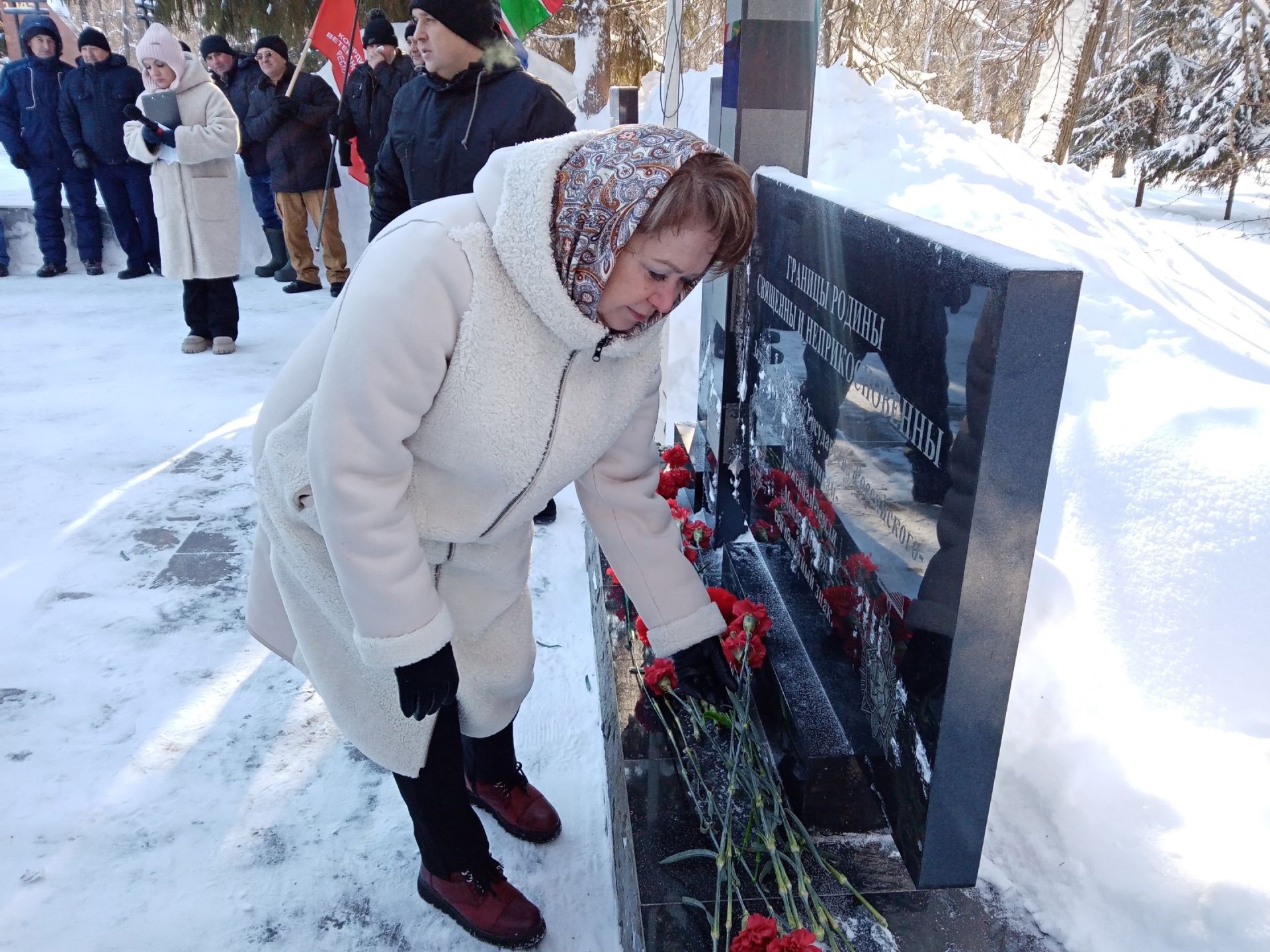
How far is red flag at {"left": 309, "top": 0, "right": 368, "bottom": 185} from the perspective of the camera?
712cm

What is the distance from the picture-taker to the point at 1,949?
190cm

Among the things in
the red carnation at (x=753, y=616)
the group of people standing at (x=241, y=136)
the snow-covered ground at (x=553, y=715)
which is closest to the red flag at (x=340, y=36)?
the group of people standing at (x=241, y=136)

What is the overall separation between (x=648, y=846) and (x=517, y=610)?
1.69ft

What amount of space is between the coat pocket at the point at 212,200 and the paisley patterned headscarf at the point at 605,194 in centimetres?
471

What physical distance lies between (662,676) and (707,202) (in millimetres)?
1116

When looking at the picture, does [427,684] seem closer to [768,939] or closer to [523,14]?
[768,939]

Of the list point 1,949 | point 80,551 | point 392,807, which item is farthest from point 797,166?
point 80,551

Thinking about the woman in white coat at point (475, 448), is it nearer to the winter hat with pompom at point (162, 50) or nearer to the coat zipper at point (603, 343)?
the coat zipper at point (603, 343)

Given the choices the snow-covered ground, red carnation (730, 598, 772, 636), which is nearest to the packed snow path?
the snow-covered ground

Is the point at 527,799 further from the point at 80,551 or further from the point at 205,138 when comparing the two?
the point at 205,138

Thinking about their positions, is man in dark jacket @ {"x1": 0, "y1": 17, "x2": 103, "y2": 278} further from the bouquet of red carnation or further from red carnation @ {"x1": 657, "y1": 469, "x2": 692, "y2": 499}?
the bouquet of red carnation

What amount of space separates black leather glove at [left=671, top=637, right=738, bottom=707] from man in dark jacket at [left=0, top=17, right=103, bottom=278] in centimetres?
785

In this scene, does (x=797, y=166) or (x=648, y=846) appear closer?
(x=648, y=846)

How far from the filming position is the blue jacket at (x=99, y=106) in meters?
7.18
